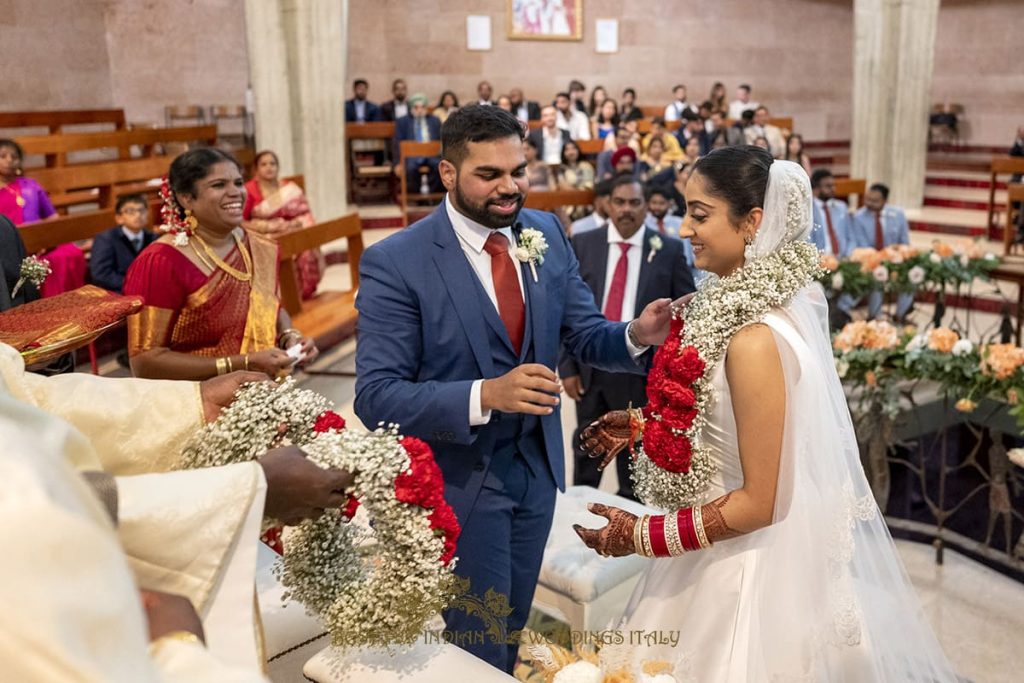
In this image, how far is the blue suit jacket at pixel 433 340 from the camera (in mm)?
2357

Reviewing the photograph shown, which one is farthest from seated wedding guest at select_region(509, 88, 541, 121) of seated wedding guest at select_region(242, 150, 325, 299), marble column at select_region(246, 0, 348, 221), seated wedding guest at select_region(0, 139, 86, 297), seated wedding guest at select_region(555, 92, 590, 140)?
seated wedding guest at select_region(0, 139, 86, 297)

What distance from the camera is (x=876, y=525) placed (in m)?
2.39

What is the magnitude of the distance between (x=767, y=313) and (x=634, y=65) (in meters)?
16.8

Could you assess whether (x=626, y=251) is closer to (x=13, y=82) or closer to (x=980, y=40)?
(x=13, y=82)

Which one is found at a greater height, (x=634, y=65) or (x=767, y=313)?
(x=634, y=65)

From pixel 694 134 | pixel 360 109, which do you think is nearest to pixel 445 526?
pixel 694 134

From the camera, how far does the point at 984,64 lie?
Answer: 55.3 feet

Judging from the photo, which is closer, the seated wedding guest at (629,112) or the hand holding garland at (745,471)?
the hand holding garland at (745,471)

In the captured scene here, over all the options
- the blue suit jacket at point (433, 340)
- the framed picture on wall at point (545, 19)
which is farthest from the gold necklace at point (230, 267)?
the framed picture on wall at point (545, 19)

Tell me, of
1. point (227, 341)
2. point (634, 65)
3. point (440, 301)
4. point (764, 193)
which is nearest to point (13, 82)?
point (227, 341)

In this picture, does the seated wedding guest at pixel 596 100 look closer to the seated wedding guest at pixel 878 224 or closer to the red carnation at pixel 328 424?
the seated wedding guest at pixel 878 224

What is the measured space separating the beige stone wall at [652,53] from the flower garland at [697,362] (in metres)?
15.0

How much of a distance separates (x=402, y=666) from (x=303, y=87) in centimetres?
910

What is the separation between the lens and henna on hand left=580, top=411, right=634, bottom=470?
2.43 m
